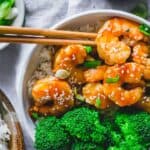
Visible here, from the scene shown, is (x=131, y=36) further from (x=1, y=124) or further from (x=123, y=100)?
(x=1, y=124)

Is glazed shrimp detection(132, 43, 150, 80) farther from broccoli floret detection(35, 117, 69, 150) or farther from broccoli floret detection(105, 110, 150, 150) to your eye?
broccoli floret detection(35, 117, 69, 150)

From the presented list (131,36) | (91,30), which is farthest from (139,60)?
(91,30)

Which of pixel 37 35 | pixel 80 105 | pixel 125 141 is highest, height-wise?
pixel 37 35

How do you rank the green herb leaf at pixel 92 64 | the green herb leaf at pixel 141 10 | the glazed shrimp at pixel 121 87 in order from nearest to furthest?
the glazed shrimp at pixel 121 87 < the green herb leaf at pixel 92 64 < the green herb leaf at pixel 141 10

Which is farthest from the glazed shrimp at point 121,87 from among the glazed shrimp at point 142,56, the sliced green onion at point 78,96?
the sliced green onion at point 78,96

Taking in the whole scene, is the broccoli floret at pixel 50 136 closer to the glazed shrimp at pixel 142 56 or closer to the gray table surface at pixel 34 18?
the gray table surface at pixel 34 18

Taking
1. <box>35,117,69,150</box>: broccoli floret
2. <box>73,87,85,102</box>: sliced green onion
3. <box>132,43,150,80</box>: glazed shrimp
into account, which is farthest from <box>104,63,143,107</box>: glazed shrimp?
<box>35,117,69,150</box>: broccoli floret

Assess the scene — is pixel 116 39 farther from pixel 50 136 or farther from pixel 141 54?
pixel 50 136

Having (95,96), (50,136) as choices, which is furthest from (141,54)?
(50,136)
